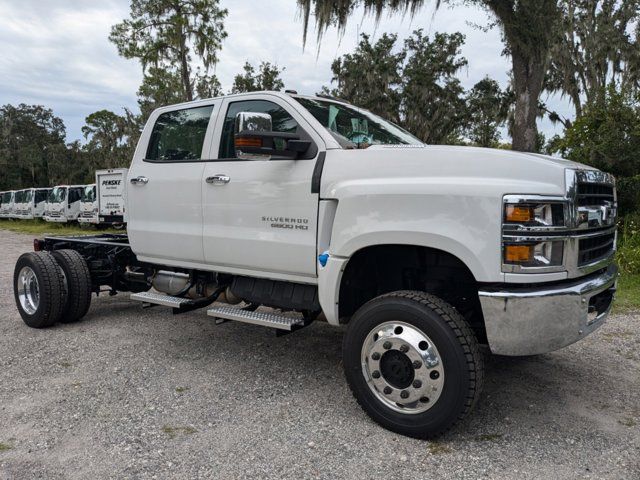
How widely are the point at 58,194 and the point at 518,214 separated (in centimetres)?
2341

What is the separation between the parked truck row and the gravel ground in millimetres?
7654

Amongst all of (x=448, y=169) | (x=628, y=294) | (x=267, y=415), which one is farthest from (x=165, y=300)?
(x=628, y=294)

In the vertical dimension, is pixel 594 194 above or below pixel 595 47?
below

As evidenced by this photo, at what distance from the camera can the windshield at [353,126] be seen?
379cm

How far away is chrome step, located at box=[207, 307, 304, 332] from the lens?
370 centimetres

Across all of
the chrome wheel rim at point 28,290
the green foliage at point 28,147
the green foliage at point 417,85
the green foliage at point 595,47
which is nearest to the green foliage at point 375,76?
the green foliage at point 417,85

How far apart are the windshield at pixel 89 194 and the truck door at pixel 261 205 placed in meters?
18.0

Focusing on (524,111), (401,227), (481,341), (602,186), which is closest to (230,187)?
(401,227)

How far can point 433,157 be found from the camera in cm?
312

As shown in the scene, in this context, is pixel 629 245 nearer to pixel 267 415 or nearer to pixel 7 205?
pixel 267 415

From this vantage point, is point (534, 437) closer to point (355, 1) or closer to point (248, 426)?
point (248, 426)

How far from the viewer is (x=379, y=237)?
314cm

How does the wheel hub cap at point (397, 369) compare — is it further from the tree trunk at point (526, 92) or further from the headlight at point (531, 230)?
the tree trunk at point (526, 92)

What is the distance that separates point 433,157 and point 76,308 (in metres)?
4.14
